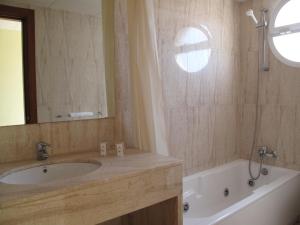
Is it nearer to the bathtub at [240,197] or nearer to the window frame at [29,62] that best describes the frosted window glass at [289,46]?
the bathtub at [240,197]

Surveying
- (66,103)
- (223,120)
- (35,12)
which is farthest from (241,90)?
(35,12)

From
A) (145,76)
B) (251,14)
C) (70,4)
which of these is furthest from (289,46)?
(70,4)

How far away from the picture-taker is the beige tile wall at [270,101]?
103 inches

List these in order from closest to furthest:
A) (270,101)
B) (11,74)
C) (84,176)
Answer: (84,176) < (11,74) < (270,101)

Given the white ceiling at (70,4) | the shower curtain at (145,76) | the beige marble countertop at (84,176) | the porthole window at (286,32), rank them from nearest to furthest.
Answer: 1. the beige marble countertop at (84,176)
2. the white ceiling at (70,4)
3. the shower curtain at (145,76)
4. the porthole window at (286,32)

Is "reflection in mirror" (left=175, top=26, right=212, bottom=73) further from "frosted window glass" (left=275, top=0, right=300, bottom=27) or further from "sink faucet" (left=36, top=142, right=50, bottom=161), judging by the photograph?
"sink faucet" (left=36, top=142, right=50, bottom=161)

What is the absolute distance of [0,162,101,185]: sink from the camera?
4.52 feet

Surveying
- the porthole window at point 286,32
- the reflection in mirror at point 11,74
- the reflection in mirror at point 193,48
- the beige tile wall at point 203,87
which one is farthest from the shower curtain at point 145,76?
the porthole window at point 286,32

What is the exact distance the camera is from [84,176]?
1.24 meters

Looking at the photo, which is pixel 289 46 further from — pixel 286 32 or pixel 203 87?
pixel 203 87

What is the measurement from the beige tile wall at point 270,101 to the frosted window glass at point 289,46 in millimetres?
97

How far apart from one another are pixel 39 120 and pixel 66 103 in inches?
7.9

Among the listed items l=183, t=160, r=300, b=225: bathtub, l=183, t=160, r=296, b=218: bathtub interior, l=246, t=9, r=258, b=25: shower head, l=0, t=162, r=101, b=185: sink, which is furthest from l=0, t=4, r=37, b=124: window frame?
l=246, t=9, r=258, b=25: shower head

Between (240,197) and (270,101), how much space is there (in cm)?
109
